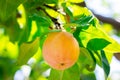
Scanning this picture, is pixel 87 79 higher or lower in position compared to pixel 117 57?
higher

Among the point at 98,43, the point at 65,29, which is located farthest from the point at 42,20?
the point at 98,43

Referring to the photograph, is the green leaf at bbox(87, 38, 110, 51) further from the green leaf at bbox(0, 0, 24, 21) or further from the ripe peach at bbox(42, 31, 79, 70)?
the green leaf at bbox(0, 0, 24, 21)

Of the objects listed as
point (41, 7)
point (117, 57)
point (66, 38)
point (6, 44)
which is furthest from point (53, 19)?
point (6, 44)

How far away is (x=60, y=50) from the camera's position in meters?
0.99

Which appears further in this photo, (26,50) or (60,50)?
(26,50)

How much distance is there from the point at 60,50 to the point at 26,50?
0.22 metres

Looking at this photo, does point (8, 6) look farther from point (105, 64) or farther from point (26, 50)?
point (105, 64)

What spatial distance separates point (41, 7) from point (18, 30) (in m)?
0.24

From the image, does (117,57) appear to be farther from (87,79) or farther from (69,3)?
(69,3)

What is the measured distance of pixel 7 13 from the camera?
1102 millimetres

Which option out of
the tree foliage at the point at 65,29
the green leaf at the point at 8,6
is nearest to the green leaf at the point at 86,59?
the tree foliage at the point at 65,29

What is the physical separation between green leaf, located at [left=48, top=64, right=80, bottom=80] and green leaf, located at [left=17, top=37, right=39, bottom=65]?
10cm

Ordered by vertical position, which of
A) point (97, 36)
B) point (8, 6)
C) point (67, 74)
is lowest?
point (67, 74)

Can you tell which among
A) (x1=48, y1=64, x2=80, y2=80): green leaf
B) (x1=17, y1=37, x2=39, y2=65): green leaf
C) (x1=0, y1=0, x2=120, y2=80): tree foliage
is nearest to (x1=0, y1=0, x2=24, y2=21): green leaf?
(x1=0, y1=0, x2=120, y2=80): tree foliage
